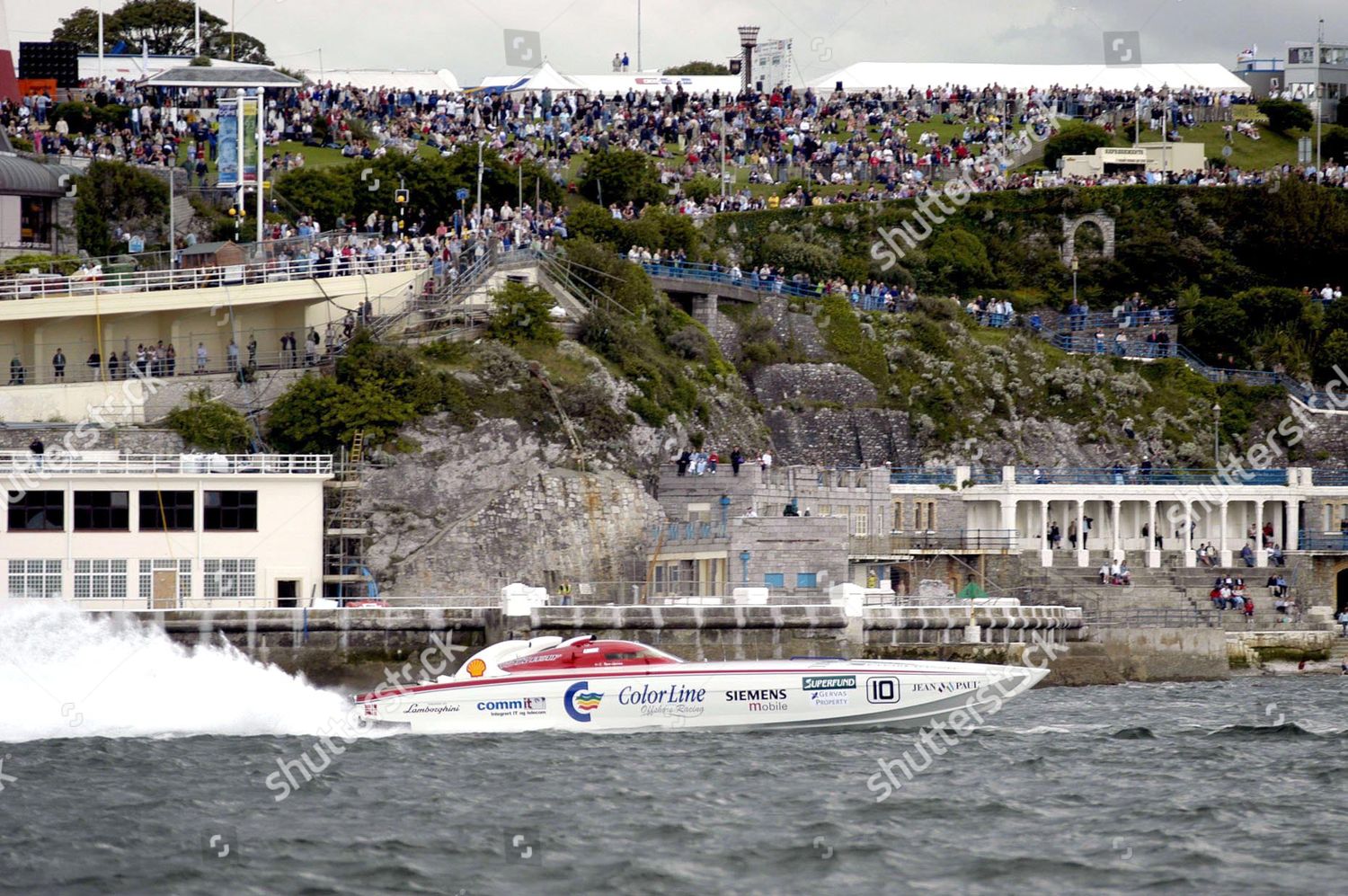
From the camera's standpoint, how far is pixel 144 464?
5841 centimetres

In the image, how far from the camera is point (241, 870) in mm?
32375

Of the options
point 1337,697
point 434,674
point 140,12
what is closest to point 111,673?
point 434,674

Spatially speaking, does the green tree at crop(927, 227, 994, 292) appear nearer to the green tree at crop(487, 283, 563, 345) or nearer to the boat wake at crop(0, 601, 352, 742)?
the green tree at crop(487, 283, 563, 345)

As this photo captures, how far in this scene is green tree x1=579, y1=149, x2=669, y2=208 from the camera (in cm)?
9319

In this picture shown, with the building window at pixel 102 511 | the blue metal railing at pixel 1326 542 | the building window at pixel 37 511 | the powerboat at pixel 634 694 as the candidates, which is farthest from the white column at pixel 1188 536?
the building window at pixel 37 511

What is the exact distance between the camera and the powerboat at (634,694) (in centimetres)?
4522

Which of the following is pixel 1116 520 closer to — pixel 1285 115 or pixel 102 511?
pixel 102 511

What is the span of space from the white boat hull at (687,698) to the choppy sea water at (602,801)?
46 centimetres

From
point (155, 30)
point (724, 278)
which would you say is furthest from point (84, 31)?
point (724, 278)

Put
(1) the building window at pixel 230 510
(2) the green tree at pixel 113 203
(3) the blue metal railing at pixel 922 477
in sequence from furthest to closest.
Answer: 1. (2) the green tree at pixel 113 203
2. (3) the blue metal railing at pixel 922 477
3. (1) the building window at pixel 230 510

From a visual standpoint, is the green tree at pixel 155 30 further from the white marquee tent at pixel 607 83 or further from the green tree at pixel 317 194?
the green tree at pixel 317 194

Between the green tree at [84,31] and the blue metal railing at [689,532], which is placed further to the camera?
the green tree at [84,31]

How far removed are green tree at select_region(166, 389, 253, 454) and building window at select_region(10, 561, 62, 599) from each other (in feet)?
25.3

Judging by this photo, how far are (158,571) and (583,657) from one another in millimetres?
16679
